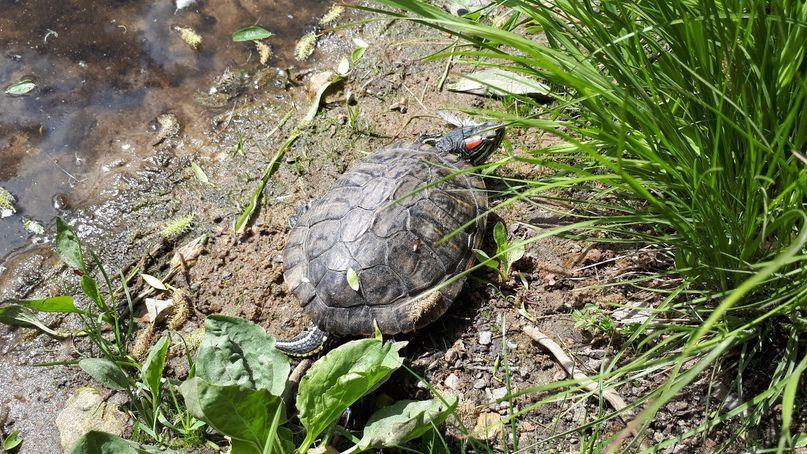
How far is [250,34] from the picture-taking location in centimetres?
412

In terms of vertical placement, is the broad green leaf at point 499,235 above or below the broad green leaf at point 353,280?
above

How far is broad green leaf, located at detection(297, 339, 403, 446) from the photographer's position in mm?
2168

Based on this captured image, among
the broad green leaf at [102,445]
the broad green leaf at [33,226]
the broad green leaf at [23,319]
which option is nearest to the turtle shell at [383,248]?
the broad green leaf at [102,445]

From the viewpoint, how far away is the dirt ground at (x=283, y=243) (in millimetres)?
2482

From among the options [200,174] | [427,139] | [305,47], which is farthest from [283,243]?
[305,47]

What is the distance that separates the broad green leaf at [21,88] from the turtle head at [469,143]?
2.55 meters

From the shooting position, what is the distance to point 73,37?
4.15m

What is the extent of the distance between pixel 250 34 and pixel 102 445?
2.80m

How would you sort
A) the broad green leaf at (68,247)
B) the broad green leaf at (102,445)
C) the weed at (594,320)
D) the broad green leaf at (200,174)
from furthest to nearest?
1. the broad green leaf at (200,174)
2. the broad green leaf at (68,247)
3. the weed at (594,320)
4. the broad green leaf at (102,445)

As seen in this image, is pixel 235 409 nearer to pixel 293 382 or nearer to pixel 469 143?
pixel 293 382

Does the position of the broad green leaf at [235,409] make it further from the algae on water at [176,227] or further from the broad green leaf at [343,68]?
the broad green leaf at [343,68]

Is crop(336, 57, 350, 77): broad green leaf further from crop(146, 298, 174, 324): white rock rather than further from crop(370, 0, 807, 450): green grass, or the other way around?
crop(370, 0, 807, 450): green grass

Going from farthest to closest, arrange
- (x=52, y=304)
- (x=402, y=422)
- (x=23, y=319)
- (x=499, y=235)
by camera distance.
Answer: (x=23, y=319) → (x=499, y=235) → (x=52, y=304) → (x=402, y=422)

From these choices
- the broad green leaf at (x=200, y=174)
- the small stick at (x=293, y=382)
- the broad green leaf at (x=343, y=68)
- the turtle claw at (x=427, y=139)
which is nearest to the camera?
the small stick at (x=293, y=382)
